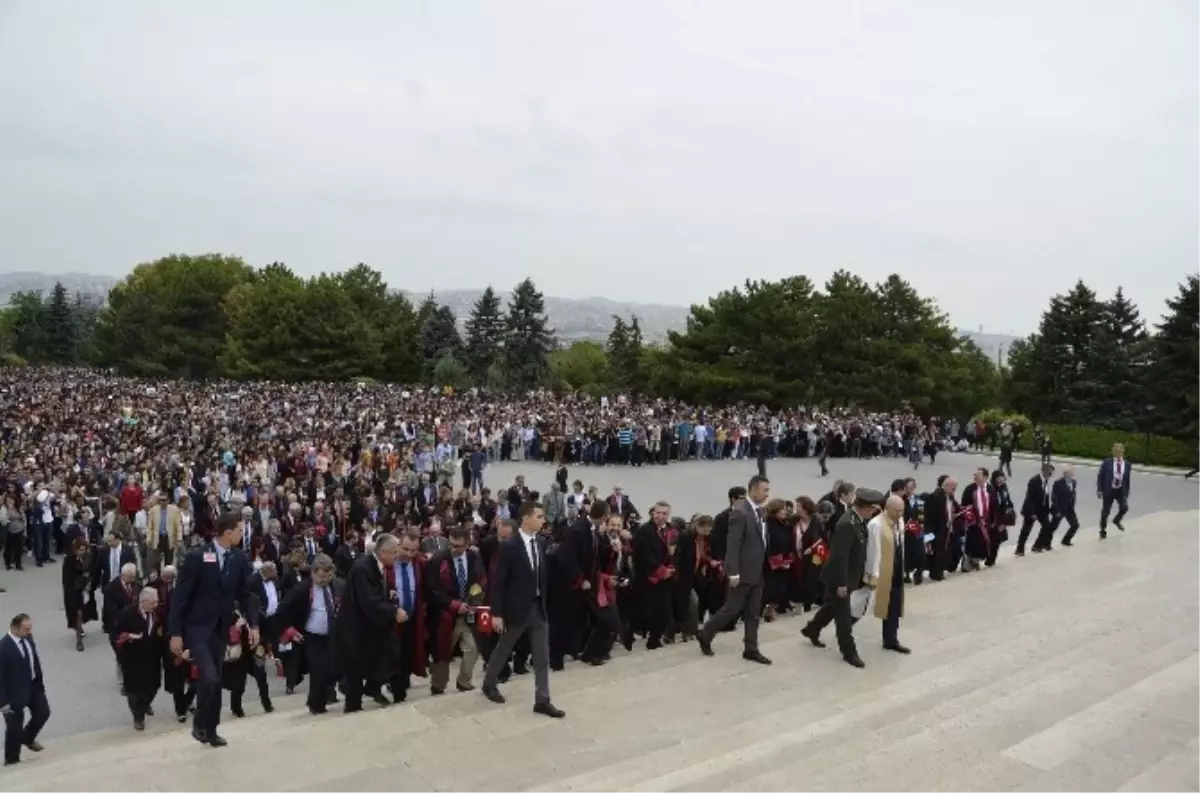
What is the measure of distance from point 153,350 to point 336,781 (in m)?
71.8

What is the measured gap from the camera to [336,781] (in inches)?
206

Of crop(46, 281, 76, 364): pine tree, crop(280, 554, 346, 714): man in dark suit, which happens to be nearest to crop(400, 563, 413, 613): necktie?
crop(280, 554, 346, 714): man in dark suit

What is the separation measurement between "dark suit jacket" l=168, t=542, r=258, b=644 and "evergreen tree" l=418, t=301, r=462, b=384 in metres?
52.4

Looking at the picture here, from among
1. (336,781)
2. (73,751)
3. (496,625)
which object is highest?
(496,625)

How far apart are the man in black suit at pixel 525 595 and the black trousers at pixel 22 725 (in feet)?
12.4

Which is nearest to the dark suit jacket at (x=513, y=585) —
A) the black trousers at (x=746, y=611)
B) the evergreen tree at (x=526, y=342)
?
the black trousers at (x=746, y=611)

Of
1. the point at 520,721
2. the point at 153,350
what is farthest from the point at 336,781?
the point at 153,350

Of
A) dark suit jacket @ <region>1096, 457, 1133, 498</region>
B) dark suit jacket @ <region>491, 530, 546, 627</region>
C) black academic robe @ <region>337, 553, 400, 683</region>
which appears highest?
dark suit jacket @ <region>1096, 457, 1133, 498</region>

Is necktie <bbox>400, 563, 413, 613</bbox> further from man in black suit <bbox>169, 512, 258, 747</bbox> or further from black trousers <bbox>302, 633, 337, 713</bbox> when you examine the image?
man in black suit <bbox>169, 512, 258, 747</bbox>

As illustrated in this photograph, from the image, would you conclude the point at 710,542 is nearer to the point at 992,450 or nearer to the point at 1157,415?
the point at 992,450

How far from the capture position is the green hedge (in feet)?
100

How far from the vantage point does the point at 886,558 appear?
7512mm

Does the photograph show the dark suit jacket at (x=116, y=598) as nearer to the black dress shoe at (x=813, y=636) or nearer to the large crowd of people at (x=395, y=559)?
the large crowd of people at (x=395, y=559)

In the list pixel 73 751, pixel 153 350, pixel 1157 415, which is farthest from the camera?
pixel 153 350
